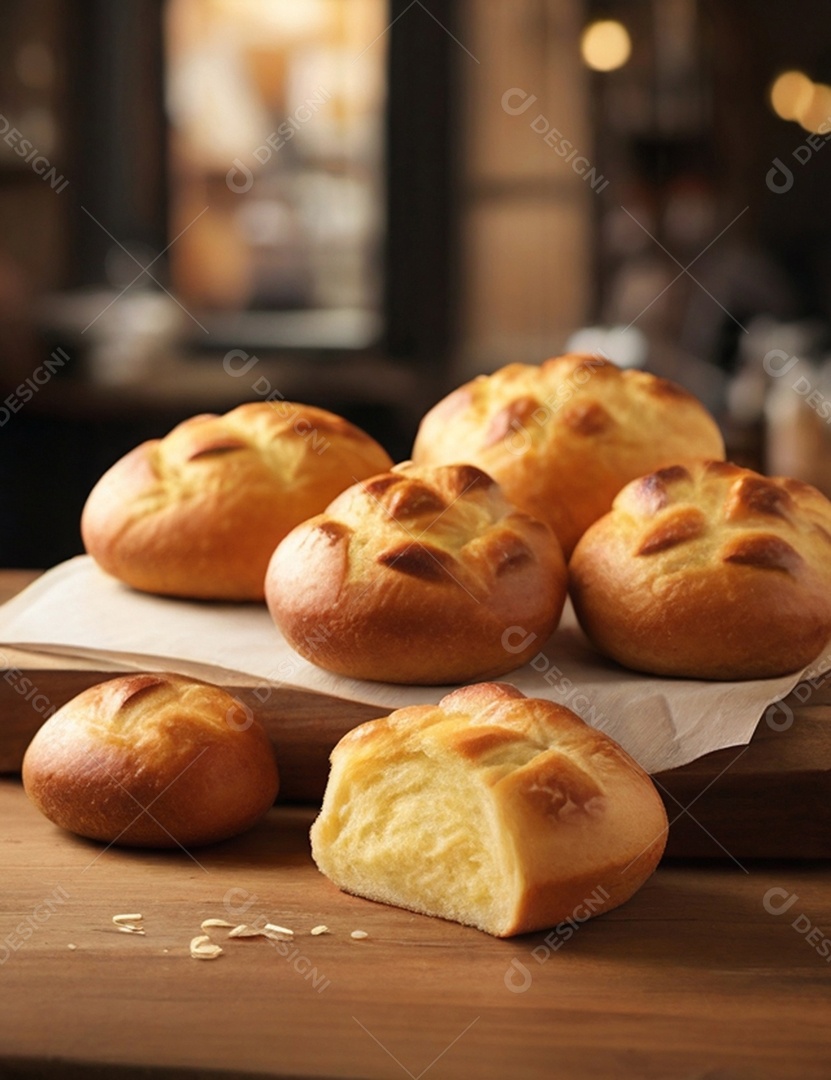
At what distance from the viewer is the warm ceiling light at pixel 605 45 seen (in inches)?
201

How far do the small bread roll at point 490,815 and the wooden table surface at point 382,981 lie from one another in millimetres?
29

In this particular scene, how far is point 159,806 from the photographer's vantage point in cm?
114

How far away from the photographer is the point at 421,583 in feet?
4.03

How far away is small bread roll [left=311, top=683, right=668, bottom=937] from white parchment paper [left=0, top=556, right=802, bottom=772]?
4.9 inches

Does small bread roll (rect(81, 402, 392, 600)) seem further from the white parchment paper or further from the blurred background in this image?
the blurred background

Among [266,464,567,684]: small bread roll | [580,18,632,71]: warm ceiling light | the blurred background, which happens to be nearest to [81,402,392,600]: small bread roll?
[266,464,567,684]: small bread roll

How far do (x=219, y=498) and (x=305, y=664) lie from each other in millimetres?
267

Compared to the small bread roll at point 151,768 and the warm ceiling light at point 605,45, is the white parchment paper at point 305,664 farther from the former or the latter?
the warm ceiling light at point 605,45

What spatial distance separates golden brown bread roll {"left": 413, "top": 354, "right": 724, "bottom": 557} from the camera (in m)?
1.46

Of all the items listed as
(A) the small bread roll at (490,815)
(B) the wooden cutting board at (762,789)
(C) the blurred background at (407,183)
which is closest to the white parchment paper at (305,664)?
(B) the wooden cutting board at (762,789)

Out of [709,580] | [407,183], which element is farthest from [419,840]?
[407,183]

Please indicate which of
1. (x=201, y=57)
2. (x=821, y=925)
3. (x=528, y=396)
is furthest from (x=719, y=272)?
(x=821, y=925)

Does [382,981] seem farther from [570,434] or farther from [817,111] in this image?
[817,111]

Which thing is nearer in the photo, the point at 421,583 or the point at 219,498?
the point at 421,583
